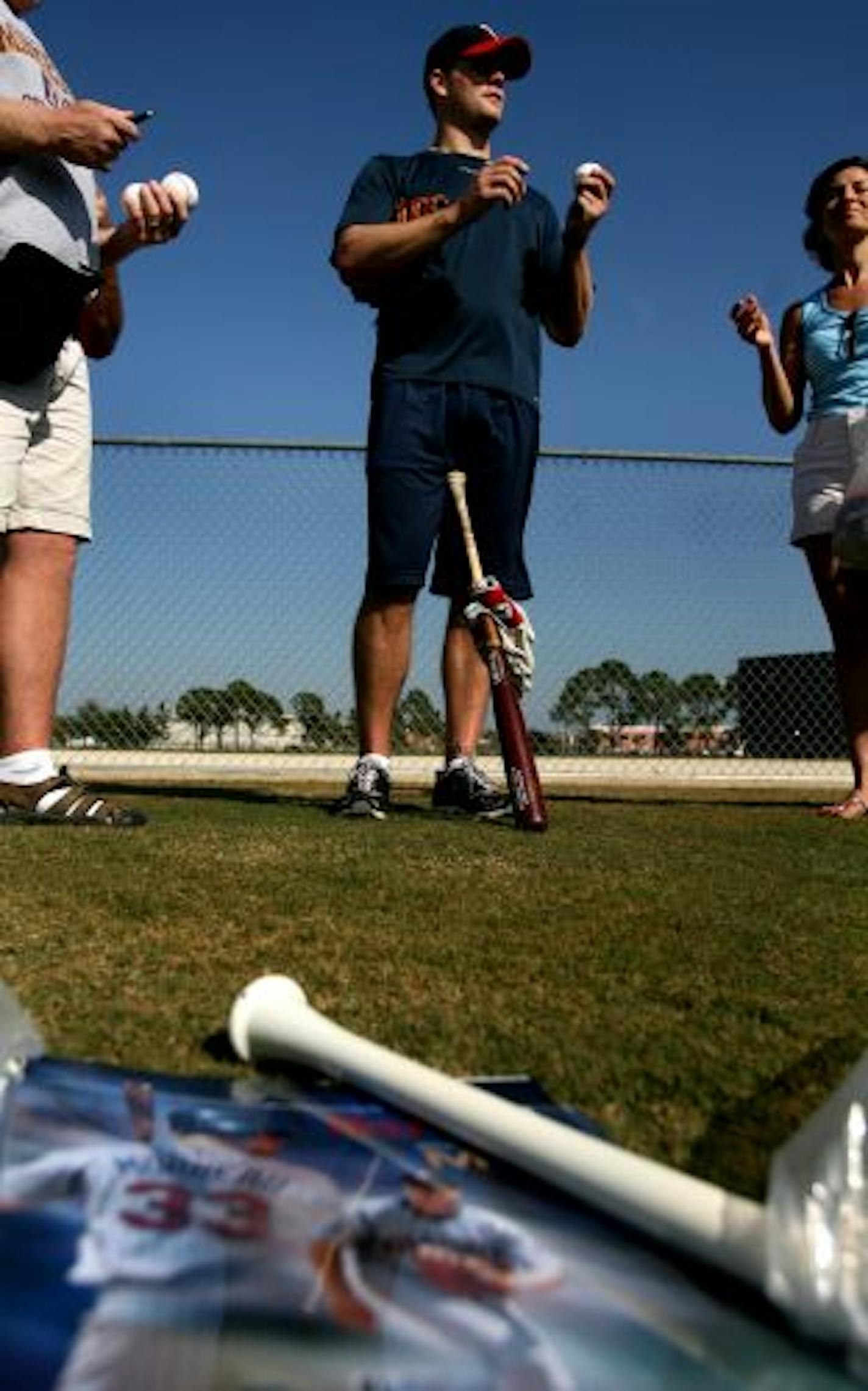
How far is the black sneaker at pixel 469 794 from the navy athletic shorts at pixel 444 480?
520 millimetres

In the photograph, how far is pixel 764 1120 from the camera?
1.04 meters

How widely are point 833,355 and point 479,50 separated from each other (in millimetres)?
1384

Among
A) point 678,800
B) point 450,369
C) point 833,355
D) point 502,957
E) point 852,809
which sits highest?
point 833,355

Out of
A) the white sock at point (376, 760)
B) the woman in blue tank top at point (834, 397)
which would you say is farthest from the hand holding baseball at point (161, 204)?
the woman in blue tank top at point (834, 397)

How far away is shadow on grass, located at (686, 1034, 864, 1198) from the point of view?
0.93 metres

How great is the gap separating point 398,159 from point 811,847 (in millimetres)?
2247

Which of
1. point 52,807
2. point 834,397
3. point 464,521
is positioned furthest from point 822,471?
point 52,807

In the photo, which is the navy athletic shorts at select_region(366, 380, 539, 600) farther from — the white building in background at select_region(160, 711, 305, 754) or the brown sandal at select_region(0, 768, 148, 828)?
the white building in background at select_region(160, 711, 305, 754)

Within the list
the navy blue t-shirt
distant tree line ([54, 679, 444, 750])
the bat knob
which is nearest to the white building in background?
distant tree line ([54, 679, 444, 750])

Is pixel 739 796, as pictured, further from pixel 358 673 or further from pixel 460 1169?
pixel 460 1169

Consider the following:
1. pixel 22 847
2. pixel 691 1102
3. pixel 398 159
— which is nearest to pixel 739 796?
pixel 398 159

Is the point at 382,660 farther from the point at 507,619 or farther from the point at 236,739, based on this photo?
the point at 236,739

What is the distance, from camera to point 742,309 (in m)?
3.90

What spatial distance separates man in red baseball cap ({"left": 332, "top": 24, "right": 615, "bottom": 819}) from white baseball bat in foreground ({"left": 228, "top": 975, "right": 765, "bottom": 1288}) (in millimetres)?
2207
